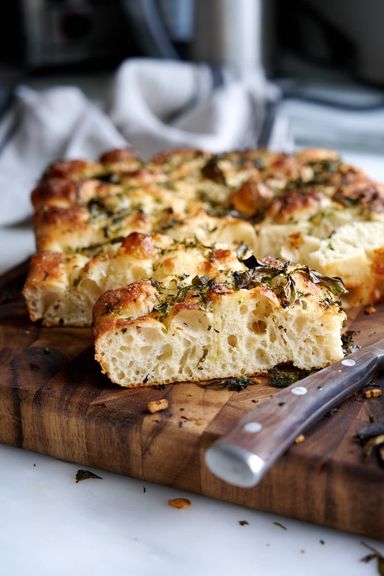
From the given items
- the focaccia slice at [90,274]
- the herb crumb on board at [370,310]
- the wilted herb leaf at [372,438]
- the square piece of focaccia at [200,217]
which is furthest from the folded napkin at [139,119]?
the wilted herb leaf at [372,438]

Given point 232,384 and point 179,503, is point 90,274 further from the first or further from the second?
point 179,503

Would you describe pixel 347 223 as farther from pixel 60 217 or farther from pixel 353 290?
pixel 60 217

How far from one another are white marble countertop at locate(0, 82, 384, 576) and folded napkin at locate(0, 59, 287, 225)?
2266 mm

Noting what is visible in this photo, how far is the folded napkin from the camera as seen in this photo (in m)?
4.30

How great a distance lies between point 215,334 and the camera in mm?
2102

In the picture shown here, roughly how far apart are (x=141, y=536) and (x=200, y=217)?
1326mm

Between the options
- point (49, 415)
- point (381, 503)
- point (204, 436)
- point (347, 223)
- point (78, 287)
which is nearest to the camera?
point (381, 503)

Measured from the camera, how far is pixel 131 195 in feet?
9.98

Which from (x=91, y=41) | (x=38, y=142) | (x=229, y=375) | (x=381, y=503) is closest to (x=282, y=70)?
(x=91, y=41)

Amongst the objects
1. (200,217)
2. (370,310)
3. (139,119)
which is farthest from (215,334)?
(139,119)

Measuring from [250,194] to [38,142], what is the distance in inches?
68.0

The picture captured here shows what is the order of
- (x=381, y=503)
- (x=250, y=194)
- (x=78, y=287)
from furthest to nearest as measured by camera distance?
(x=250, y=194) < (x=78, y=287) < (x=381, y=503)

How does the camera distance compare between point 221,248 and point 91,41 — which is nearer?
point 221,248

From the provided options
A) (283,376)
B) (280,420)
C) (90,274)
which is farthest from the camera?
(90,274)
